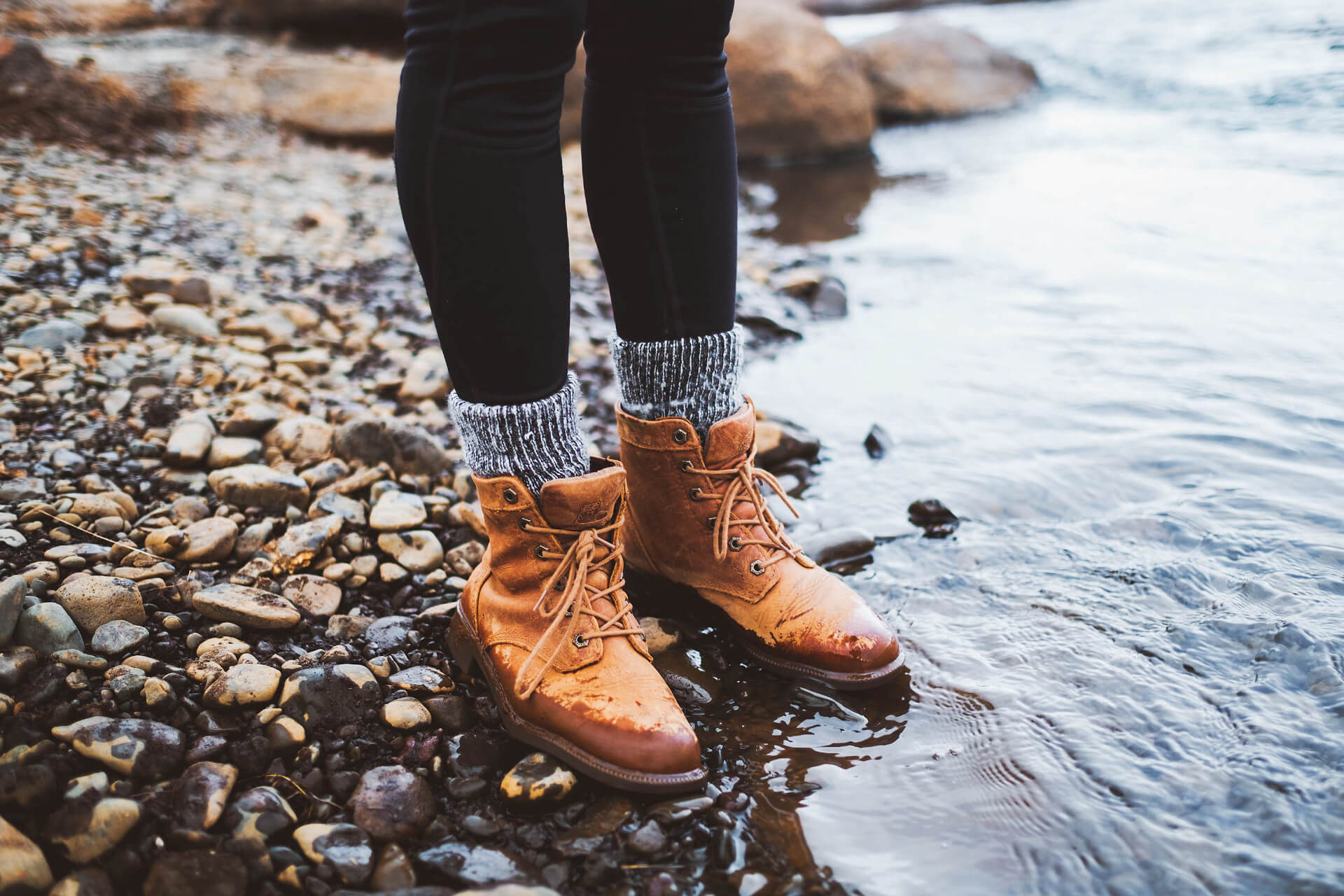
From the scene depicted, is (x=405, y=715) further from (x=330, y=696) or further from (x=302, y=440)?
(x=302, y=440)

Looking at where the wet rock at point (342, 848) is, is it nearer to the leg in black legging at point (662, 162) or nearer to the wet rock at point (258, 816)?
the wet rock at point (258, 816)

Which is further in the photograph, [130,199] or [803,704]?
[130,199]

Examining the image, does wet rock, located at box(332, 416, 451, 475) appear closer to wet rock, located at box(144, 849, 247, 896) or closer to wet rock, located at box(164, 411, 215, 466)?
wet rock, located at box(164, 411, 215, 466)

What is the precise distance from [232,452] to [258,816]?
1.21 meters

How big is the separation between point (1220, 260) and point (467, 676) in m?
3.87

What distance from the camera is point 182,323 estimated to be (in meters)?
2.74

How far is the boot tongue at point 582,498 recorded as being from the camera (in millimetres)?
1391

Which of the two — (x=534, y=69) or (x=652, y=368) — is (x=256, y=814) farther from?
(x=534, y=69)

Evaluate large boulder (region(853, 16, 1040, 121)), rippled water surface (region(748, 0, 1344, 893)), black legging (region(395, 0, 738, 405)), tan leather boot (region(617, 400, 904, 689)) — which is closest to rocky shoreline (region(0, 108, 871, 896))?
tan leather boot (region(617, 400, 904, 689))

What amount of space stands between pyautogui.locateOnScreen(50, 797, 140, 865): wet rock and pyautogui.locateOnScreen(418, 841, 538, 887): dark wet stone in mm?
391

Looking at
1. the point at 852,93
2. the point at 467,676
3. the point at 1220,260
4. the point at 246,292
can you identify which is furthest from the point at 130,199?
the point at 852,93

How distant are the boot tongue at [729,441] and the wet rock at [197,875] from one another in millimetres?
971

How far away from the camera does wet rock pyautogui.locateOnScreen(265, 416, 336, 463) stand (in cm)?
225

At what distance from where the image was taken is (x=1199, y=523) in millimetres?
1995
